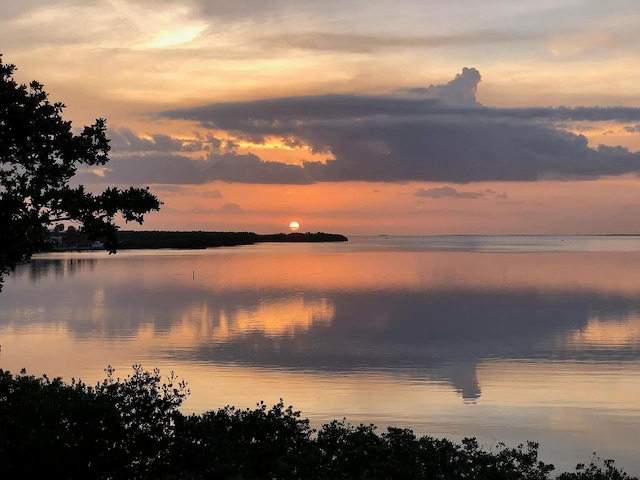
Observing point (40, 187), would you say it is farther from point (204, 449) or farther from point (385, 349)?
point (385, 349)

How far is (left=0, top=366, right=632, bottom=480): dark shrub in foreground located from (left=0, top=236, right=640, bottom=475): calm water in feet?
32.3

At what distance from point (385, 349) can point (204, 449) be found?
34.2 meters

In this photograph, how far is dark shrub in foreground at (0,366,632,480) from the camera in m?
16.1

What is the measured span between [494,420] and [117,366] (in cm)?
2276

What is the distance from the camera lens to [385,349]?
165 ft

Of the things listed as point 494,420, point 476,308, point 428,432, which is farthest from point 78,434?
point 476,308

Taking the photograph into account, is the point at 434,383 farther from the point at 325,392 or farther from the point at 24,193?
the point at 24,193

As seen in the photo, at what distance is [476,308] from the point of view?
249 feet

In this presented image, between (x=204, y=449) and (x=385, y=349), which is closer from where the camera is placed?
(x=204, y=449)

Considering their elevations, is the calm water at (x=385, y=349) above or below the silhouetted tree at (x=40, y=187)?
below

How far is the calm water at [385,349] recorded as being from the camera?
30531 mm

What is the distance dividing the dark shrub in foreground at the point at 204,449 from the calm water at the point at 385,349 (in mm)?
9860

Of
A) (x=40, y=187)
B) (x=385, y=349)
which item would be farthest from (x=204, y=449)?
(x=385, y=349)

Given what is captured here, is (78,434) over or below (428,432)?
over
